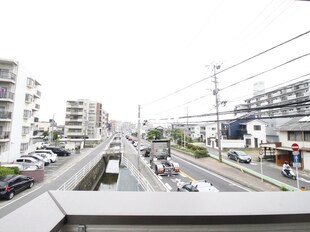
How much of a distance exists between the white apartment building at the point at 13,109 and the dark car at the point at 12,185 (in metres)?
7.02

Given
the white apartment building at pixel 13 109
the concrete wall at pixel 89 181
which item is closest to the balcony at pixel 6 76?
the white apartment building at pixel 13 109

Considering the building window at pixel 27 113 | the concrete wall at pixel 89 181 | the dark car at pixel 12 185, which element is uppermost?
the building window at pixel 27 113

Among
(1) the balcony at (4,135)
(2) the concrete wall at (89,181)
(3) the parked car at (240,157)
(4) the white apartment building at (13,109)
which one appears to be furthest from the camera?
(3) the parked car at (240,157)

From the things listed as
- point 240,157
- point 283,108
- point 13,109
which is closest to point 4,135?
point 13,109

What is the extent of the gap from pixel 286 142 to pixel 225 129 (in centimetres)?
1402

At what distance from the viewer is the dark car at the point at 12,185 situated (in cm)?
647

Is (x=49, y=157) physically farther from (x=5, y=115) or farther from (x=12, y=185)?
(x=12, y=185)

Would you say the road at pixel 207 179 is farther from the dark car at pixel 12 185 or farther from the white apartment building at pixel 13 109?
the white apartment building at pixel 13 109

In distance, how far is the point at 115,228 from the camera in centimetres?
80

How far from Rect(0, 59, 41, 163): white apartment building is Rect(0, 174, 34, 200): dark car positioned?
702cm

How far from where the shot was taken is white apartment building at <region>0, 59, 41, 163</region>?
41.7ft

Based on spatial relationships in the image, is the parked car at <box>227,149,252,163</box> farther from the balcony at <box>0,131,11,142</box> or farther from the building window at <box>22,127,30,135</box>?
the building window at <box>22,127,30,135</box>

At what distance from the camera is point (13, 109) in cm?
1350

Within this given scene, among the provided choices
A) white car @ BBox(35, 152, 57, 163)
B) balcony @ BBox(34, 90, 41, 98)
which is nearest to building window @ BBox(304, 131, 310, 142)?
white car @ BBox(35, 152, 57, 163)
